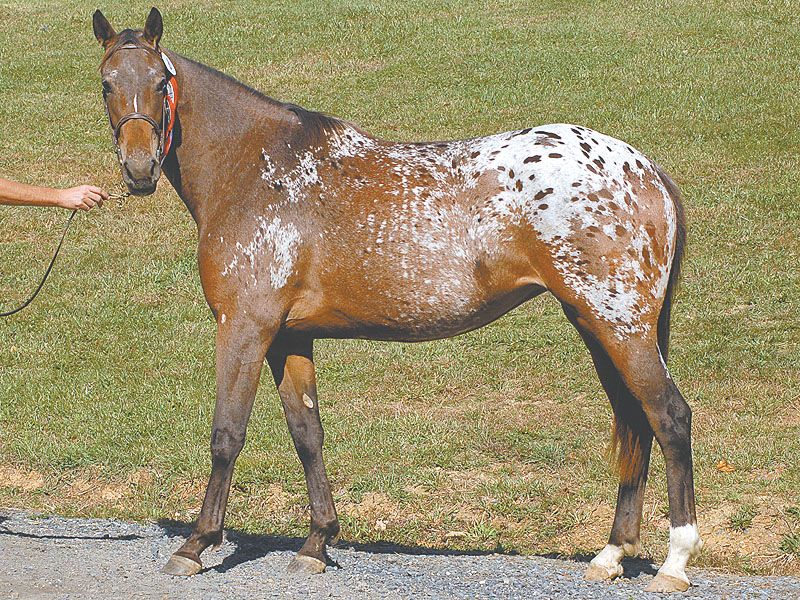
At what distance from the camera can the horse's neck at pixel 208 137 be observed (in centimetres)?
609

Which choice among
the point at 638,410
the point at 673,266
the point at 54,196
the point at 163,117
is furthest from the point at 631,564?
the point at 54,196

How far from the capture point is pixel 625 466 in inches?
238

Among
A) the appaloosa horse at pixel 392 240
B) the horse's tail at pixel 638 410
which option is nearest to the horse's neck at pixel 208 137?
the appaloosa horse at pixel 392 240

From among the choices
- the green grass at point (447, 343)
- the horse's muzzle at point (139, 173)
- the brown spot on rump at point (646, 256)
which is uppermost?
the horse's muzzle at point (139, 173)

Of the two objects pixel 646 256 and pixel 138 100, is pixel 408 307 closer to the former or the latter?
pixel 646 256

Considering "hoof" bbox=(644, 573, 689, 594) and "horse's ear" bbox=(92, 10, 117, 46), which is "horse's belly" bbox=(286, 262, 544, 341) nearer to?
"hoof" bbox=(644, 573, 689, 594)

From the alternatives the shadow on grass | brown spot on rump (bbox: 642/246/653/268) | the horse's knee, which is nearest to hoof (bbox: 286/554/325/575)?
the horse's knee

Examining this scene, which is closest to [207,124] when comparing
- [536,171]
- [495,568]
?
[536,171]

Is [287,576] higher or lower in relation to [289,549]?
higher

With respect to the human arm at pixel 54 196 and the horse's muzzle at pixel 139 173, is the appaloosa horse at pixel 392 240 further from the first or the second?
the human arm at pixel 54 196

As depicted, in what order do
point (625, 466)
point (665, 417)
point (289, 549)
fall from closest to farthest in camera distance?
point (665, 417), point (625, 466), point (289, 549)

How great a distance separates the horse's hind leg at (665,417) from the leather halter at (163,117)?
2.23m

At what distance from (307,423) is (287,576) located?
0.82 m

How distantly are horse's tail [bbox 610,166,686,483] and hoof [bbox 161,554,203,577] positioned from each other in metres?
2.26
